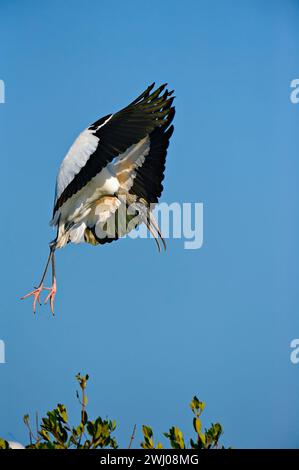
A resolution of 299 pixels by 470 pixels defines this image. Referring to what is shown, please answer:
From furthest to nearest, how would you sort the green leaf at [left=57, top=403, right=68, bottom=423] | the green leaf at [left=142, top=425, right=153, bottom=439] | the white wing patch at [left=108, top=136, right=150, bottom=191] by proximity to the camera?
the white wing patch at [left=108, top=136, right=150, bottom=191]
the green leaf at [left=57, top=403, right=68, bottom=423]
the green leaf at [left=142, top=425, right=153, bottom=439]

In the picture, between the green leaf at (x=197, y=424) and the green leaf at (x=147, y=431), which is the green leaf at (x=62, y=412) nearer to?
the green leaf at (x=147, y=431)

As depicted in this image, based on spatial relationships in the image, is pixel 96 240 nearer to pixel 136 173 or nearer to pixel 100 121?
pixel 136 173

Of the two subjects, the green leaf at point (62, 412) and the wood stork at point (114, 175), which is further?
the wood stork at point (114, 175)

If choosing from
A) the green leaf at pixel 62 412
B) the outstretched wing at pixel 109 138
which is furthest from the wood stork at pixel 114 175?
the green leaf at pixel 62 412

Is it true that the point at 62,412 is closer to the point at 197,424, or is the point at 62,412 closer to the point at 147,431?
the point at 147,431

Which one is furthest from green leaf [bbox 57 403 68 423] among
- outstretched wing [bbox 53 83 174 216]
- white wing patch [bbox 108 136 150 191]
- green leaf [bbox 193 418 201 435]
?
white wing patch [bbox 108 136 150 191]

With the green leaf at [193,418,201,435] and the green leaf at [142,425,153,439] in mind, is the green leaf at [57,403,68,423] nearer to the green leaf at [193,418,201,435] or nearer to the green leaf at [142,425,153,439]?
the green leaf at [142,425,153,439]

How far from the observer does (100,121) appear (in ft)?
17.0

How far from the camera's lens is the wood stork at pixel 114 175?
5.02m

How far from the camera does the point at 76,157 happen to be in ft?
16.6

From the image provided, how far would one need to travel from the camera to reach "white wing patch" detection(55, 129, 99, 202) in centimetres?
503

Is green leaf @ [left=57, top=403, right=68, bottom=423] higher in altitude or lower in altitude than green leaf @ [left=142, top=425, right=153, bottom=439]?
higher
